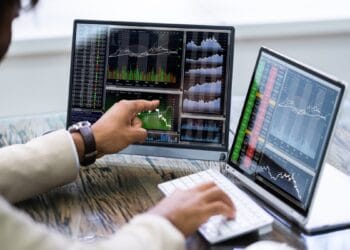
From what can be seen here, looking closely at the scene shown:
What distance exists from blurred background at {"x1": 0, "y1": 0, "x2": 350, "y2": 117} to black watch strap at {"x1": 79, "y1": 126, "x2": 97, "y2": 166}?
877 mm

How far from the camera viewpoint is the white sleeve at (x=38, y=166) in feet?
4.28

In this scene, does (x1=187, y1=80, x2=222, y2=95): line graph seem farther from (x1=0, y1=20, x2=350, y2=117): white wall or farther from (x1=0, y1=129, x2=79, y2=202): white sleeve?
(x1=0, y1=20, x2=350, y2=117): white wall

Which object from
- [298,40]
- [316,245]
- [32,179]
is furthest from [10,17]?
[298,40]

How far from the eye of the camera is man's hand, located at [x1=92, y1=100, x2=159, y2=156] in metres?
1.43

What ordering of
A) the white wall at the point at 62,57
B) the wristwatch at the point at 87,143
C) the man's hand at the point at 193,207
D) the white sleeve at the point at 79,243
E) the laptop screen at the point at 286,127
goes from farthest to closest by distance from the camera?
1. the white wall at the point at 62,57
2. the wristwatch at the point at 87,143
3. the laptop screen at the point at 286,127
4. the man's hand at the point at 193,207
5. the white sleeve at the point at 79,243

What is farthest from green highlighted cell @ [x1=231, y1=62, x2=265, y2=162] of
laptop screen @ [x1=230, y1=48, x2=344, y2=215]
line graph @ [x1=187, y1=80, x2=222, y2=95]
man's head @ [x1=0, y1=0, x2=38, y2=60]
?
man's head @ [x1=0, y1=0, x2=38, y2=60]

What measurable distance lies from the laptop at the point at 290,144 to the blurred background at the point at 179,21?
87cm

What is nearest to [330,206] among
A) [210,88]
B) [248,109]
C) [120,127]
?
[248,109]

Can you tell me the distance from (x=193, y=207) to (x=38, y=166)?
15.3 inches

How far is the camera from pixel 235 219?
1.21 meters

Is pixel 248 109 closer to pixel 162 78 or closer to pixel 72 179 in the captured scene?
pixel 162 78

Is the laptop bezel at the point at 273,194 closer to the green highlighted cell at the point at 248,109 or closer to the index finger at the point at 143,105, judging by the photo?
the green highlighted cell at the point at 248,109

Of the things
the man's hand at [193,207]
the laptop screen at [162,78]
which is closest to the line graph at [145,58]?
the laptop screen at [162,78]

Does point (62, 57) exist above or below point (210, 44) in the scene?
below
